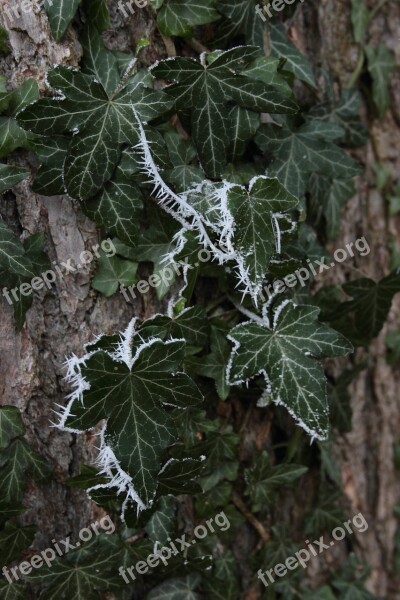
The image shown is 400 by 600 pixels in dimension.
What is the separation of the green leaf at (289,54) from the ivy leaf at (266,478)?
0.81m

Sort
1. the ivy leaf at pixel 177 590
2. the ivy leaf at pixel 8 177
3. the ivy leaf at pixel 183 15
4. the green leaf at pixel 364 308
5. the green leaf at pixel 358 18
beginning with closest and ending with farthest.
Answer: the ivy leaf at pixel 8 177 < the ivy leaf at pixel 183 15 < the ivy leaf at pixel 177 590 < the green leaf at pixel 364 308 < the green leaf at pixel 358 18

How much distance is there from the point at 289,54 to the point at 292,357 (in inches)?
25.2

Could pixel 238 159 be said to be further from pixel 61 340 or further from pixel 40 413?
pixel 40 413

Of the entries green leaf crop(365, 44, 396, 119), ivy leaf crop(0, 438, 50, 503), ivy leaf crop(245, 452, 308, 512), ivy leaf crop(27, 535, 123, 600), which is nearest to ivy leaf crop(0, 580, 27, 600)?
ivy leaf crop(27, 535, 123, 600)

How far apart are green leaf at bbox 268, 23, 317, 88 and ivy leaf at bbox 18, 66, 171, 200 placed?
0.36 m

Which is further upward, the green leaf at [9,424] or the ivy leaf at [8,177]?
the ivy leaf at [8,177]

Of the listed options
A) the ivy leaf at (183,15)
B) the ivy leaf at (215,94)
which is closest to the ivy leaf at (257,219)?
the ivy leaf at (215,94)

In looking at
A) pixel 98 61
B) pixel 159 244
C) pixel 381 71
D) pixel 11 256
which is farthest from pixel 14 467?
pixel 381 71

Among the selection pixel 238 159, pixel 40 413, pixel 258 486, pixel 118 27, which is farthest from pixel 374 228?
pixel 40 413

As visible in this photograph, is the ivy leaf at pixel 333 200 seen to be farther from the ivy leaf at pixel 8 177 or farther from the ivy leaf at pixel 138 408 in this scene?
Result: the ivy leaf at pixel 8 177

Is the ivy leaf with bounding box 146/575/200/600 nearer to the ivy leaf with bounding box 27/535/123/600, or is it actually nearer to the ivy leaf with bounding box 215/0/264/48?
the ivy leaf with bounding box 27/535/123/600

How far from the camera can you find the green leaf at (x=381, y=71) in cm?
168

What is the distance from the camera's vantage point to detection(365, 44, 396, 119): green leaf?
1.68m

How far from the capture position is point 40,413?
1255 millimetres
